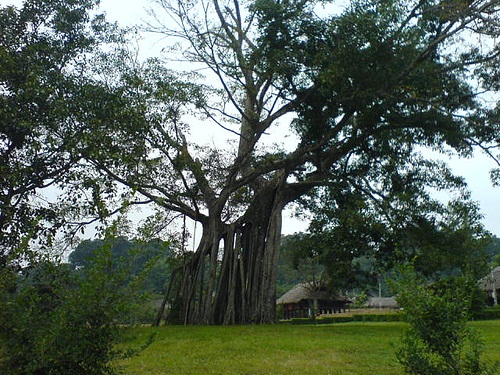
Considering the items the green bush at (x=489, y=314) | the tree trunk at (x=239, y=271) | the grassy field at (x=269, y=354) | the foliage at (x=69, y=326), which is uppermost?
the tree trunk at (x=239, y=271)

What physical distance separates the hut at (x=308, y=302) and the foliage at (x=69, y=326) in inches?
1062

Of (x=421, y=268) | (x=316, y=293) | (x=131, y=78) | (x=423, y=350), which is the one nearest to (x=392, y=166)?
(x=421, y=268)

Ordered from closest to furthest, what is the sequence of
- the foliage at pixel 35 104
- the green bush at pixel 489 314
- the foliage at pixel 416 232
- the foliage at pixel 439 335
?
the foliage at pixel 439 335 < the foliage at pixel 35 104 < the foliage at pixel 416 232 < the green bush at pixel 489 314

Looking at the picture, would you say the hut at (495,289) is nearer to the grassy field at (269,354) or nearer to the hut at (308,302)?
the hut at (308,302)

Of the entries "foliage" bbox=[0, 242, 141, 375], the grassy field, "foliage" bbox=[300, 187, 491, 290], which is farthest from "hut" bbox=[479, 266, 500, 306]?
"foliage" bbox=[0, 242, 141, 375]

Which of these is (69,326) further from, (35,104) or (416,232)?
(416,232)

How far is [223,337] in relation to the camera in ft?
28.3

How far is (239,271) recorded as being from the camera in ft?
44.0

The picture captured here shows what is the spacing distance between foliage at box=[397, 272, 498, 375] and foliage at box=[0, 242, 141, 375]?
6.85 ft

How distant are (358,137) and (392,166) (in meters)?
1.77

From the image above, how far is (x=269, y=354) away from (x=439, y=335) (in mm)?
3244

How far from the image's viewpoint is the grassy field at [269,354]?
218 inches

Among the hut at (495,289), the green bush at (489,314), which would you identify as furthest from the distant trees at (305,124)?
the hut at (495,289)

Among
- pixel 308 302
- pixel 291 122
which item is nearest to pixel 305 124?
pixel 291 122
